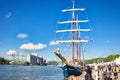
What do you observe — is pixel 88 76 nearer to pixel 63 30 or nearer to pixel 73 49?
pixel 73 49

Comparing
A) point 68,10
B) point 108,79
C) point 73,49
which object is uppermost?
point 68,10

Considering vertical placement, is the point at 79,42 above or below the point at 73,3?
below

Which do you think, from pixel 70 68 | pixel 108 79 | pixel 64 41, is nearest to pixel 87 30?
pixel 64 41

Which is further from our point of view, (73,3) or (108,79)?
(73,3)

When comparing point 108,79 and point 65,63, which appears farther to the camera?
point 65,63

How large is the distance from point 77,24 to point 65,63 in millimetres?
22562

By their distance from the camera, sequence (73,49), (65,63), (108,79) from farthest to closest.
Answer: (73,49)
(65,63)
(108,79)

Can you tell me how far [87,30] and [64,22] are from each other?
674 cm

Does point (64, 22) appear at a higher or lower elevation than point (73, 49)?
higher

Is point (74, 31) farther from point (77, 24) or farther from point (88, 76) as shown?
point (88, 76)

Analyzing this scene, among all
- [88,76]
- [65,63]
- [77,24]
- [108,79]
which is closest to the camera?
[88,76]

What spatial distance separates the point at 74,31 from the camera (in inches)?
2753

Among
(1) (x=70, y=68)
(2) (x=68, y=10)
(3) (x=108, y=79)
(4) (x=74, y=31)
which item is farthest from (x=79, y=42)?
(3) (x=108, y=79)

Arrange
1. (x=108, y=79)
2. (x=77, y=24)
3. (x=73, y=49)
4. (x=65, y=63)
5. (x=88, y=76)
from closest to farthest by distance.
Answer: (x=88, y=76) → (x=108, y=79) → (x=65, y=63) → (x=73, y=49) → (x=77, y=24)
